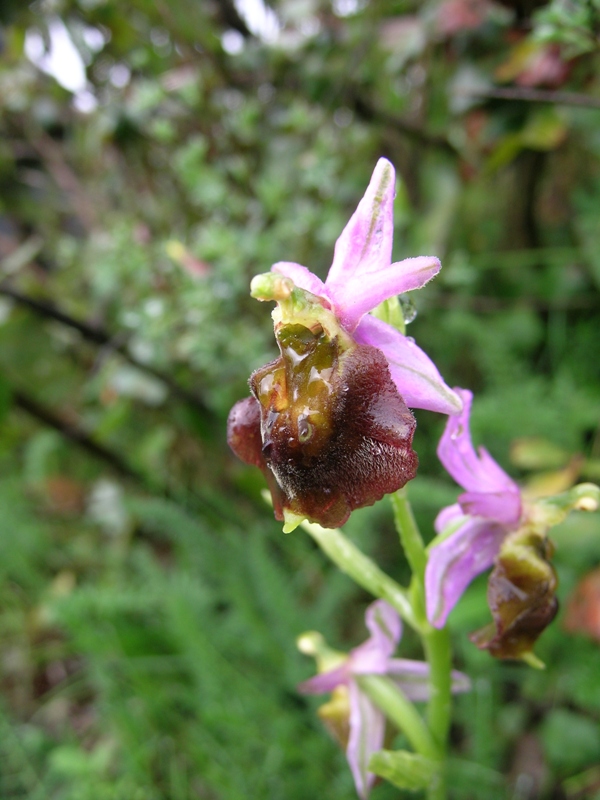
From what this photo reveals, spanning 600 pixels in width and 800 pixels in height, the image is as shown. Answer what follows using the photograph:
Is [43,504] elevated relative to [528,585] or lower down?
elevated

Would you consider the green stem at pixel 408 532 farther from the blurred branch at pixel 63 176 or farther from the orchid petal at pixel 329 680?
the blurred branch at pixel 63 176

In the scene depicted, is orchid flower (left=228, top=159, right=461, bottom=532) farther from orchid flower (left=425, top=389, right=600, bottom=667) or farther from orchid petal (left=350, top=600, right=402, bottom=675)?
orchid petal (left=350, top=600, right=402, bottom=675)

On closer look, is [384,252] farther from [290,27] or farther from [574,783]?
[290,27]

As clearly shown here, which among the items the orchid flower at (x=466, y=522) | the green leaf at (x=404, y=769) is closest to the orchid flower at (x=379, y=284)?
the orchid flower at (x=466, y=522)

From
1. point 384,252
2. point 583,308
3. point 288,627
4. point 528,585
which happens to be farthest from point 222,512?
point 384,252

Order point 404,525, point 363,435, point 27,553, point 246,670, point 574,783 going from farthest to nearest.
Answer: point 27,553 → point 246,670 → point 574,783 → point 404,525 → point 363,435

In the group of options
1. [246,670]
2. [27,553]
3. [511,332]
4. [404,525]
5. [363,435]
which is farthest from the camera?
[27,553]
